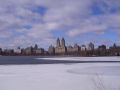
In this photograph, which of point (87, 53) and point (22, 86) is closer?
point (22, 86)

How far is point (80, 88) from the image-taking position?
345 inches

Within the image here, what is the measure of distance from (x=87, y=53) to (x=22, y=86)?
254 feet

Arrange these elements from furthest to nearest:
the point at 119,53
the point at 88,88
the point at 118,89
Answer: the point at 119,53, the point at 88,88, the point at 118,89

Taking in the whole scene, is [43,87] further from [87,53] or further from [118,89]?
[87,53]

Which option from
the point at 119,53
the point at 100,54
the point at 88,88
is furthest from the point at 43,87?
the point at 100,54

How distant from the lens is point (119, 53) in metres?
75.2

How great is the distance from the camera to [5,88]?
8.60 m

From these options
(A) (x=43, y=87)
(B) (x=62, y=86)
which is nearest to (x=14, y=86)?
(A) (x=43, y=87)

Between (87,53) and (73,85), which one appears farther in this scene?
(87,53)

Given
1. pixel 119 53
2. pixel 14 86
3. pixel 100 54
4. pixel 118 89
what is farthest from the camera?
pixel 100 54

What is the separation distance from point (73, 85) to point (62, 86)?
1.69 ft

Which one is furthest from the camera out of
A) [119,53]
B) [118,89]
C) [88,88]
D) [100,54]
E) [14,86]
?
[100,54]

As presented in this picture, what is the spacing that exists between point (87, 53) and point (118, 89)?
78.4m

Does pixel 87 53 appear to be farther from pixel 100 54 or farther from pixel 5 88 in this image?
pixel 5 88
